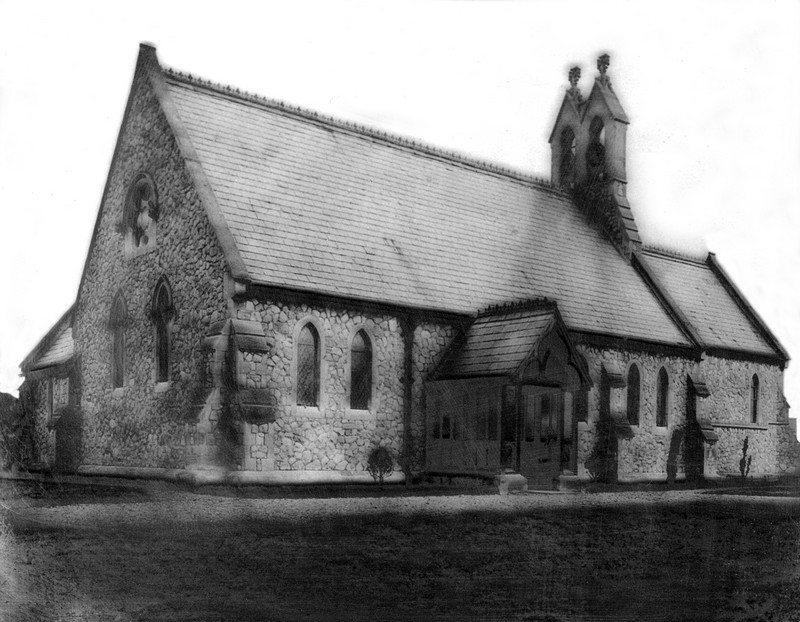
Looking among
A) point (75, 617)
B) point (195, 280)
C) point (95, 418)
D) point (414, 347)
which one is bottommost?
point (75, 617)

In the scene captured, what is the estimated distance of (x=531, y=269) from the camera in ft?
88.3

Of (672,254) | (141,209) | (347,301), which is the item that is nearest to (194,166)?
(141,209)

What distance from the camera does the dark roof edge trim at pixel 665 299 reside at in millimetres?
30766

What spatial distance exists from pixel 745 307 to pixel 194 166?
2180cm

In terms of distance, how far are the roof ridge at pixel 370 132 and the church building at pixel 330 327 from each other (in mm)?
90

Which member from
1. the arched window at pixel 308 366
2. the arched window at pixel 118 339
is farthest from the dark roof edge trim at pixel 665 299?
the arched window at pixel 118 339

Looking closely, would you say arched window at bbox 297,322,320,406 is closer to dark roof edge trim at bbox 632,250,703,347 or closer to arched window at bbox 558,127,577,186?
dark roof edge trim at bbox 632,250,703,347

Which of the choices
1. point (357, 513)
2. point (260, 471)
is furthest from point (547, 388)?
point (357, 513)

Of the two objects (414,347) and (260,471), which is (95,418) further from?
(414,347)

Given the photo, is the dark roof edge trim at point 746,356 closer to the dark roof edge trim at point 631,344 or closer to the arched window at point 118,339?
the dark roof edge trim at point 631,344

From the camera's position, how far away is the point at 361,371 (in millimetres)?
22750

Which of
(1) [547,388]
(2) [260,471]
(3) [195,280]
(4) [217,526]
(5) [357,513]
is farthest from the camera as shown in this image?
(1) [547,388]

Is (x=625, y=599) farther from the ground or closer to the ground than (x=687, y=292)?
closer to the ground

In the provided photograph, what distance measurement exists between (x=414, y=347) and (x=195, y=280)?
561cm
